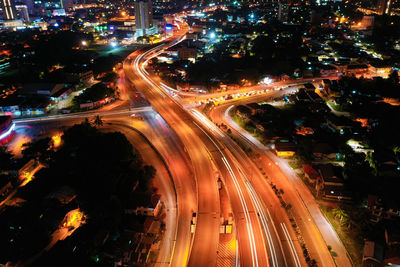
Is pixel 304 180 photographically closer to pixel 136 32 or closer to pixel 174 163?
pixel 174 163

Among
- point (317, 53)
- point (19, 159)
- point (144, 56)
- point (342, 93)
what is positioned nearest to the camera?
point (19, 159)

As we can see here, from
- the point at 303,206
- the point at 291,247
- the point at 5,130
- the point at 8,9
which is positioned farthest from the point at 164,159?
the point at 8,9

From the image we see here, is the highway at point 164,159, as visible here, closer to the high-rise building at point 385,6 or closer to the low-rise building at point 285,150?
the low-rise building at point 285,150

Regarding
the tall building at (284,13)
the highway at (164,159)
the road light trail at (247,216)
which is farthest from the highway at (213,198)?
the tall building at (284,13)

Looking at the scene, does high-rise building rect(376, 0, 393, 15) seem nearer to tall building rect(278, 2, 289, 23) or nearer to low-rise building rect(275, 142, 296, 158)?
tall building rect(278, 2, 289, 23)

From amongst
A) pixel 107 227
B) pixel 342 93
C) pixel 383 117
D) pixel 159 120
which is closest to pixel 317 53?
pixel 342 93

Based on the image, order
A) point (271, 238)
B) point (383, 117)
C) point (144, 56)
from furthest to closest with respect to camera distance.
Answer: point (144, 56), point (383, 117), point (271, 238)
